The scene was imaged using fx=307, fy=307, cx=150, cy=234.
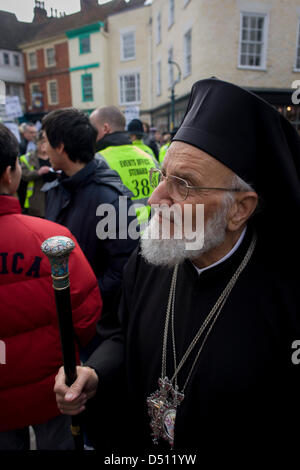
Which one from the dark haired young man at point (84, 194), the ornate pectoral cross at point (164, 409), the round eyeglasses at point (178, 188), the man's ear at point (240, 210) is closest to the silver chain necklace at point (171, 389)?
the ornate pectoral cross at point (164, 409)

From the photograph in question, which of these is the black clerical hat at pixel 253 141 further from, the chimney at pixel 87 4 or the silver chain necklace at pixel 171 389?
the chimney at pixel 87 4

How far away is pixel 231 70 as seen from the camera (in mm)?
12211

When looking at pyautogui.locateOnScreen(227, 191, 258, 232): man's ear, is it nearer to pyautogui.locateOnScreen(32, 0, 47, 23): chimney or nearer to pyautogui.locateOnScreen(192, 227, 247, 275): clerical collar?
pyautogui.locateOnScreen(192, 227, 247, 275): clerical collar

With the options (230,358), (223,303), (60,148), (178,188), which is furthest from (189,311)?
(60,148)

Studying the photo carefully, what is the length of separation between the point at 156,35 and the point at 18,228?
21421mm

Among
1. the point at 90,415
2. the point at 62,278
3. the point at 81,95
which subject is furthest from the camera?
the point at 81,95

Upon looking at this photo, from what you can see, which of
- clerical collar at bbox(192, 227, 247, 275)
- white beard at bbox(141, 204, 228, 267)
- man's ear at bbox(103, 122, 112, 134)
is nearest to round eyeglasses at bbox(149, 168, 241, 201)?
white beard at bbox(141, 204, 228, 267)

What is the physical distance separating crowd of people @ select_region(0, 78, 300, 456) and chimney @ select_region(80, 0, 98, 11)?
54 cm

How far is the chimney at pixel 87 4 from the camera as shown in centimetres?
109

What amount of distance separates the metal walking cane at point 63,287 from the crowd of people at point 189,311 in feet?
0.48

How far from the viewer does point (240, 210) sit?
1350 millimetres

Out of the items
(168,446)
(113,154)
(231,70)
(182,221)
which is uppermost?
(231,70)

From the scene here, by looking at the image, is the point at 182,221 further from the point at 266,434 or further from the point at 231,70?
the point at 231,70
